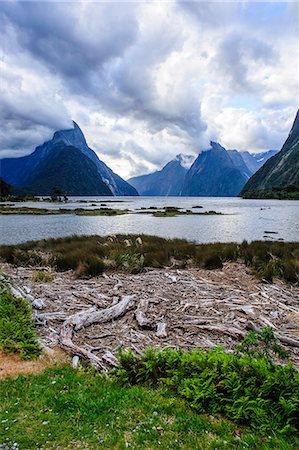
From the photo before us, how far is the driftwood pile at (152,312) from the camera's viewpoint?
6008 millimetres

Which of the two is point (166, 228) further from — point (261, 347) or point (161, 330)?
point (261, 347)

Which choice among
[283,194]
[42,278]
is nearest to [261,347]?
[42,278]

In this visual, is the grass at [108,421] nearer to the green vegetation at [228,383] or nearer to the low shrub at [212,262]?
the green vegetation at [228,383]

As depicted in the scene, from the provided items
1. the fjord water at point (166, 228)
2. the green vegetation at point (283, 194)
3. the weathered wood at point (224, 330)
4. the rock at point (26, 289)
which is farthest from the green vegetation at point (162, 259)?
the green vegetation at point (283, 194)

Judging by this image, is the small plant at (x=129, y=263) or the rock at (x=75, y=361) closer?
the rock at (x=75, y=361)

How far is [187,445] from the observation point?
3285mm

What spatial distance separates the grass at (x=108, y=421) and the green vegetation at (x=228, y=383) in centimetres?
14

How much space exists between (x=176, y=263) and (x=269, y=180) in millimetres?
197408

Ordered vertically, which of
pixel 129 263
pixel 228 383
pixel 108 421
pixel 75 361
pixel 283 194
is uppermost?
pixel 283 194

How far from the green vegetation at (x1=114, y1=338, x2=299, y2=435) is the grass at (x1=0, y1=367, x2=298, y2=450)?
0.14 meters

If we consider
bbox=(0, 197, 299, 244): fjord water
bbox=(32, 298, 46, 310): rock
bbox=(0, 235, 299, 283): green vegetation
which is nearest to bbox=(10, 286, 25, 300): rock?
bbox=(32, 298, 46, 310): rock

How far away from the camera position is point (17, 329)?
6.13 metres

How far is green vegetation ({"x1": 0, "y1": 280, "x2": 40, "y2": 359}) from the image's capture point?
18.2ft

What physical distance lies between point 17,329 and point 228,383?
167 inches
